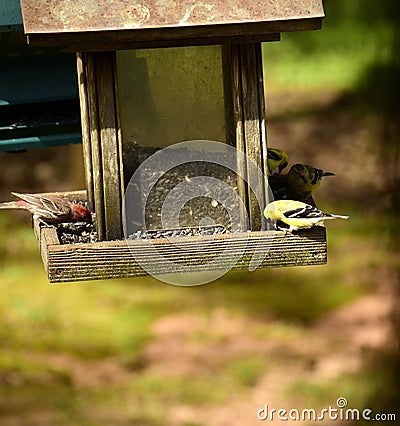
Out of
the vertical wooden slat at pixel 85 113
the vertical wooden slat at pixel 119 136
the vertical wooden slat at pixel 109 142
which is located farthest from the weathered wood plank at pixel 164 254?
the vertical wooden slat at pixel 85 113

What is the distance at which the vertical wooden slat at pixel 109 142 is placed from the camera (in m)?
3.38

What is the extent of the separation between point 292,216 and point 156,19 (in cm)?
87

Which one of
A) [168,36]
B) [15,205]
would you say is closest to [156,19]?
[168,36]

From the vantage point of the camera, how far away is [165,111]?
11.8 ft

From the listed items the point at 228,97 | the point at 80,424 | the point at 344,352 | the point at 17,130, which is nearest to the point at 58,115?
the point at 17,130

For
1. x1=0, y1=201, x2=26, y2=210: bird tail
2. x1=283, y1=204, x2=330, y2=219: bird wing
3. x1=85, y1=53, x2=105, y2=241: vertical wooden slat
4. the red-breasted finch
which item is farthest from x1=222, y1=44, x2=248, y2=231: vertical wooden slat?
x1=0, y1=201, x2=26, y2=210: bird tail

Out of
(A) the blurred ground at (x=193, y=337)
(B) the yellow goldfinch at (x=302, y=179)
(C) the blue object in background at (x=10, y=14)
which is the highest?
(C) the blue object in background at (x=10, y=14)

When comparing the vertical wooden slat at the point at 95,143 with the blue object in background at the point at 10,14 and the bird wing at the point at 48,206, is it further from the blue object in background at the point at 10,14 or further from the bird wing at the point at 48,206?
the blue object in background at the point at 10,14

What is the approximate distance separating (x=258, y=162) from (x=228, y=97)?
0.95 feet

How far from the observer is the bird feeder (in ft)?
10.4

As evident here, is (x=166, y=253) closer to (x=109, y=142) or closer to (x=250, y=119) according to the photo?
(x=109, y=142)

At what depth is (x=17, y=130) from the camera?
13.6 ft

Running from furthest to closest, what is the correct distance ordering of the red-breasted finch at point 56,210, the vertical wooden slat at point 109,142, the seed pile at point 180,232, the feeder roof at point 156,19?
the red-breasted finch at point 56,210
the seed pile at point 180,232
the vertical wooden slat at point 109,142
the feeder roof at point 156,19

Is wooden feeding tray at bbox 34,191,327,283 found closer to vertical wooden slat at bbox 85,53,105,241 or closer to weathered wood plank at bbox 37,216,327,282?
weathered wood plank at bbox 37,216,327,282
